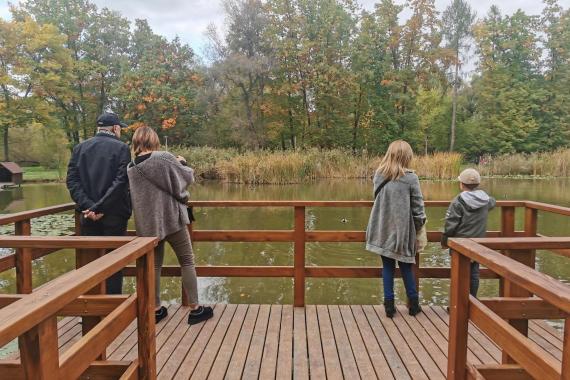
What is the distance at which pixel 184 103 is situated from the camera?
2622 cm

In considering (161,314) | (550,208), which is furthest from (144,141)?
(550,208)

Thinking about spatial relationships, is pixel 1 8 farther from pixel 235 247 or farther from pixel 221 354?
pixel 221 354

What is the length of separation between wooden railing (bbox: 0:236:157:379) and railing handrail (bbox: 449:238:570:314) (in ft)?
4.24

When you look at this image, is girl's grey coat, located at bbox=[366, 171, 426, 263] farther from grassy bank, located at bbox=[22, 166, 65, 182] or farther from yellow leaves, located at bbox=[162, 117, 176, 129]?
yellow leaves, located at bbox=[162, 117, 176, 129]

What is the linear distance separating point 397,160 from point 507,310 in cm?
156

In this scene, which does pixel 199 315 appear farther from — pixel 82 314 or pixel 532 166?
pixel 532 166

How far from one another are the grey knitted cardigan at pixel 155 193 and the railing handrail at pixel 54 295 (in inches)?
50.4

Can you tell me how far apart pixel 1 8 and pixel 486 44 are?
3056 cm

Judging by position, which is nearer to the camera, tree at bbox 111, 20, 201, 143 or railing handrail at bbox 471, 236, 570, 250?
railing handrail at bbox 471, 236, 570, 250

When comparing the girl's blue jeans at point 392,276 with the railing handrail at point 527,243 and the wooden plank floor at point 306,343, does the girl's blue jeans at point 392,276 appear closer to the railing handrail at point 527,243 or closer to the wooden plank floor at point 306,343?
the wooden plank floor at point 306,343

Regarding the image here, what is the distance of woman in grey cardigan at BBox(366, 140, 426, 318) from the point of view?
329 centimetres

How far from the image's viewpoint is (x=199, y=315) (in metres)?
3.37

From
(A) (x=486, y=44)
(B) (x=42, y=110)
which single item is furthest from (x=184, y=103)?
(A) (x=486, y=44)

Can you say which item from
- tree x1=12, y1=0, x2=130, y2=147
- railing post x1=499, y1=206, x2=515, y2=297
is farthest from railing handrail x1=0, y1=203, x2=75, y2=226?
tree x1=12, y1=0, x2=130, y2=147
